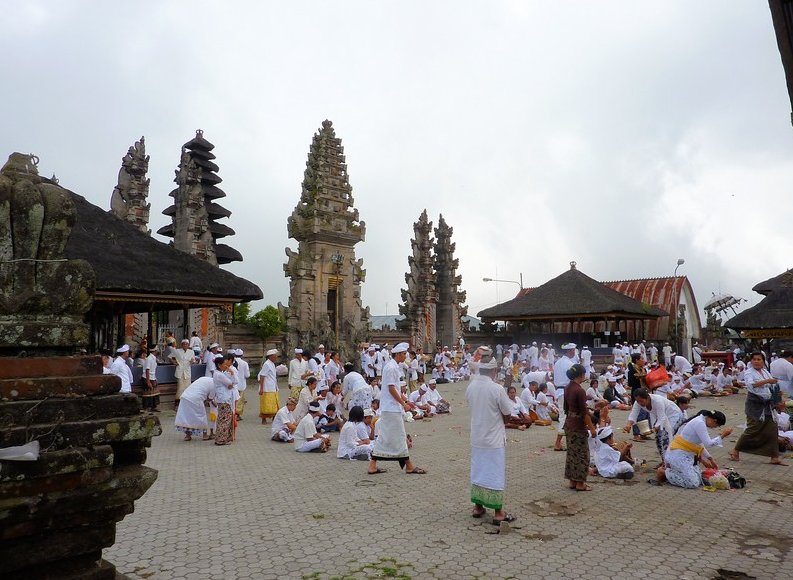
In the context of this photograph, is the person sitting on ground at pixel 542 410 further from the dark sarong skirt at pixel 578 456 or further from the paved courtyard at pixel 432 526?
the dark sarong skirt at pixel 578 456

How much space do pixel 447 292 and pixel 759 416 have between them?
90.0 ft

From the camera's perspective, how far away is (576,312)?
33.3m

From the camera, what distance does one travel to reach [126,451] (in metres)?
3.19

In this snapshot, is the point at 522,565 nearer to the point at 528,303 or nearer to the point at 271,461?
the point at 271,461

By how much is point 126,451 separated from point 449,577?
9.79ft

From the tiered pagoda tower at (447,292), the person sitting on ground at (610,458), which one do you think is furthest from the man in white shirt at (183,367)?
the tiered pagoda tower at (447,292)

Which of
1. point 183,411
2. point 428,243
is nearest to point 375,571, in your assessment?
point 183,411

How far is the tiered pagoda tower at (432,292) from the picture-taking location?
111 ft

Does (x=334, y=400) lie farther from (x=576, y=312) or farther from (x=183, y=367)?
(x=576, y=312)

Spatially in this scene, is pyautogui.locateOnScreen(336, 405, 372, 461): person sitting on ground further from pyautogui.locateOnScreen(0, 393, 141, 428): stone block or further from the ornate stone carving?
the ornate stone carving

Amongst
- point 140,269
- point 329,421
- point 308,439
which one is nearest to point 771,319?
point 329,421

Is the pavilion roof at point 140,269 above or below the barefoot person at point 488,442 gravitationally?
above

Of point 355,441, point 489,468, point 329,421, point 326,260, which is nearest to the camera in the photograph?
point 489,468

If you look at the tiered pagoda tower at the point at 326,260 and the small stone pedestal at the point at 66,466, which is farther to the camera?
the tiered pagoda tower at the point at 326,260
